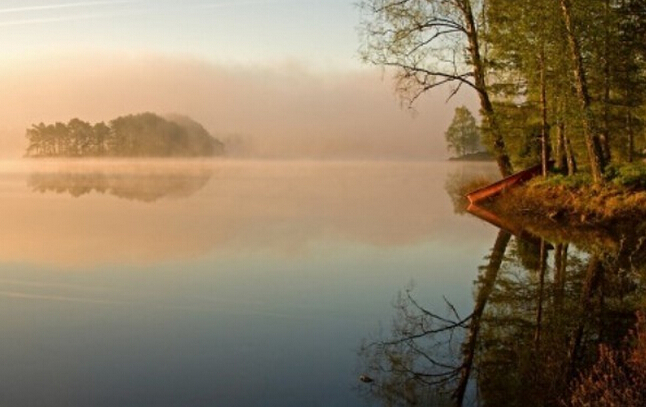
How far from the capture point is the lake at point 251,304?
911cm

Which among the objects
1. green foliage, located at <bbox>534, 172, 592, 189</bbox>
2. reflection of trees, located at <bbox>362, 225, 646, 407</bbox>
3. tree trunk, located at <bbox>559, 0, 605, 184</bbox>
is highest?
tree trunk, located at <bbox>559, 0, 605, 184</bbox>

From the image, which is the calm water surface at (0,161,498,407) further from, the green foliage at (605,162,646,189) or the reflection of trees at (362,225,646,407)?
the green foliage at (605,162,646,189)

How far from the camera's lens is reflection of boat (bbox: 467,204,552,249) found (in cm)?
2264

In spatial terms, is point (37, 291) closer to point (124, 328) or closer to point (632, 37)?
point (124, 328)

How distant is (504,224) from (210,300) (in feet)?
55.9

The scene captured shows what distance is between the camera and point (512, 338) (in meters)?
10.9

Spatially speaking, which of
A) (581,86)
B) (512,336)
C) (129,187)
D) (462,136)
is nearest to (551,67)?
(581,86)

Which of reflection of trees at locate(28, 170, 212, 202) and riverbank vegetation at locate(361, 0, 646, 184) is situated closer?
riverbank vegetation at locate(361, 0, 646, 184)

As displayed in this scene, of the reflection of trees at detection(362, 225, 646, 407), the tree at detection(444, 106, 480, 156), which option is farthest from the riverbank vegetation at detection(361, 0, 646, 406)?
the tree at detection(444, 106, 480, 156)

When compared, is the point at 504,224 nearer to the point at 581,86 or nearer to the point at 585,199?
the point at 585,199

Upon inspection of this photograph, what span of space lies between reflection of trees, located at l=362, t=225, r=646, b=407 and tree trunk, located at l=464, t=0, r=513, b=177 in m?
19.8

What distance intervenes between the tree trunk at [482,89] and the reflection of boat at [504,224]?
11.4 feet

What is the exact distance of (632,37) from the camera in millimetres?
35781

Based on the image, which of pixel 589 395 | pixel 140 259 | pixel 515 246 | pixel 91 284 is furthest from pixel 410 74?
pixel 589 395
